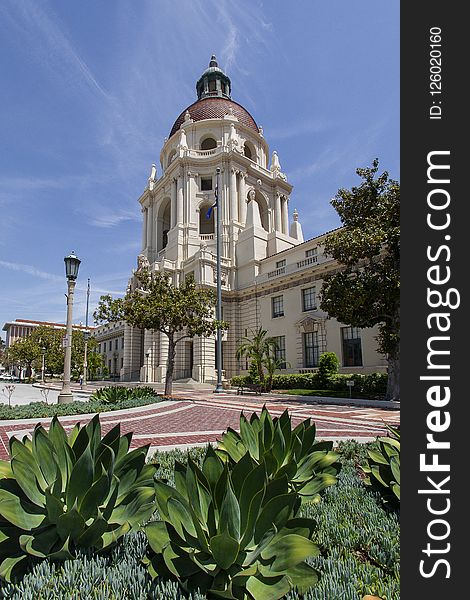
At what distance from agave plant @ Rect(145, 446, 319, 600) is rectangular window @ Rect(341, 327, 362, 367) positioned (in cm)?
2488

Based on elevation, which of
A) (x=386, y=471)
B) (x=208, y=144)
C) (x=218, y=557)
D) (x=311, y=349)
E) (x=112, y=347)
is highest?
(x=208, y=144)

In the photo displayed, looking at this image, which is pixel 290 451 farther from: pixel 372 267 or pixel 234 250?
pixel 234 250

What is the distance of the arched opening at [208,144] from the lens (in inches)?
1852

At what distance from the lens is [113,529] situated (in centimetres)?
243

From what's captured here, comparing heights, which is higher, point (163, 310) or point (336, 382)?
point (163, 310)

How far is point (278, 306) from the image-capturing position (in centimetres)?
3353

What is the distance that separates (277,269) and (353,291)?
16.8 m

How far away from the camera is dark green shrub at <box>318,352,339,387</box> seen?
23938mm

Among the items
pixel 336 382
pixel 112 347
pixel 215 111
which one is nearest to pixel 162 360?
pixel 336 382

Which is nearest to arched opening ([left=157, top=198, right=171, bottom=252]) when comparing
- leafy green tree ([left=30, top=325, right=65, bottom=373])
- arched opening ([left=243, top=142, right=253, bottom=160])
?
arched opening ([left=243, top=142, right=253, bottom=160])

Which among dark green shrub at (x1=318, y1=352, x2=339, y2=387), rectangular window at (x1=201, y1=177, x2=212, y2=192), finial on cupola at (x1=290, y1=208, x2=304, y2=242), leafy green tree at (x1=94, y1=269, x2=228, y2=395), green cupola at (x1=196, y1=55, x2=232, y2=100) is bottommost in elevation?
dark green shrub at (x1=318, y1=352, x2=339, y2=387)

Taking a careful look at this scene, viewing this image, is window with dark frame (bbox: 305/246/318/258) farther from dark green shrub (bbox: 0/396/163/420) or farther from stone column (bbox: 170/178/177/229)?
dark green shrub (bbox: 0/396/163/420)

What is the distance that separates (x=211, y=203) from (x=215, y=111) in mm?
13981

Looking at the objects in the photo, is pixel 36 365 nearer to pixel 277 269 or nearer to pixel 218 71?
pixel 277 269
